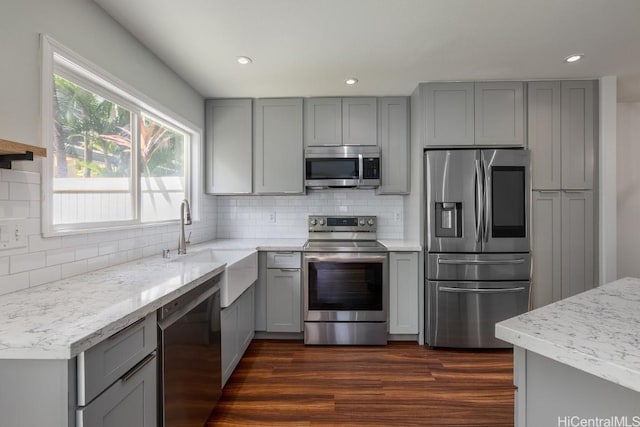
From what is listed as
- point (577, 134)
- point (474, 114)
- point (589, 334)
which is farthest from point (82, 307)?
point (577, 134)

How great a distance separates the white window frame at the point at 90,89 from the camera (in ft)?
4.55

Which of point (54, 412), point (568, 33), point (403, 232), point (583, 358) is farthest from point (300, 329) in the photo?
point (568, 33)

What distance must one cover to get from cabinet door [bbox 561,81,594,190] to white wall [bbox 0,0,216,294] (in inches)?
142

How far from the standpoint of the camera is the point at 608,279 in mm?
2730

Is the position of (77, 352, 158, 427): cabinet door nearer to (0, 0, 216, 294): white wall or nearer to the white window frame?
(0, 0, 216, 294): white wall

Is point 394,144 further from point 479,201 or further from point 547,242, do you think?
point 547,242

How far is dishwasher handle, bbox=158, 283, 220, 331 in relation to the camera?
4.09 ft

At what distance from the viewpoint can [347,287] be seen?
2814 mm

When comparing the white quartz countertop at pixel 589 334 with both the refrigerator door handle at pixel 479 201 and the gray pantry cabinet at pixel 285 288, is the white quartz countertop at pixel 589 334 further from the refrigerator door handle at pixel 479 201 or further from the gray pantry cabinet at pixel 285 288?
the gray pantry cabinet at pixel 285 288

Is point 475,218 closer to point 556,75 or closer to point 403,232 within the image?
point 403,232

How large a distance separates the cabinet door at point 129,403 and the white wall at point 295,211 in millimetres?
2392

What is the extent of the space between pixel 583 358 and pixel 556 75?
116 inches

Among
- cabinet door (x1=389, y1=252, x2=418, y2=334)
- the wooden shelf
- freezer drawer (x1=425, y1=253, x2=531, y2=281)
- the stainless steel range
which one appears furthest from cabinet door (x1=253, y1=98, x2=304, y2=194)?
the wooden shelf

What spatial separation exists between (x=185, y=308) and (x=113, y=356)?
47 cm
